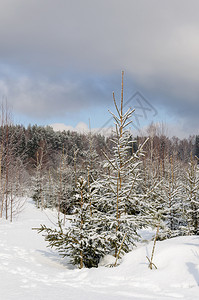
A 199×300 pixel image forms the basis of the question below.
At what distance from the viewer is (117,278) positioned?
176 inches

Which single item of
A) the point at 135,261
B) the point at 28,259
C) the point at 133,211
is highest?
the point at 133,211

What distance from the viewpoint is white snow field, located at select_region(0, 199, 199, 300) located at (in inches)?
142

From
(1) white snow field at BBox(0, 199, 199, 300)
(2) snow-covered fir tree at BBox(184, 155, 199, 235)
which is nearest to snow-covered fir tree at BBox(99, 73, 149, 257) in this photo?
(1) white snow field at BBox(0, 199, 199, 300)

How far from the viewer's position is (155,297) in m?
3.40

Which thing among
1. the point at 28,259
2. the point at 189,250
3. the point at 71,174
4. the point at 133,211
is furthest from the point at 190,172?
the point at 71,174

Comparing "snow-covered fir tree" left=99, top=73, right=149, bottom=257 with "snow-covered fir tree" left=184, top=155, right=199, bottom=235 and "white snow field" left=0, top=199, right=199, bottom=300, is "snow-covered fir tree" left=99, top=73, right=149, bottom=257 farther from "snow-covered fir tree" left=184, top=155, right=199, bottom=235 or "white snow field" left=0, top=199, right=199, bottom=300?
"snow-covered fir tree" left=184, top=155, right=199, bottom=235

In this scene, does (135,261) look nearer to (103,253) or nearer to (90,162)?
(103,253)

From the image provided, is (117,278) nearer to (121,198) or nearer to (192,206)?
(121,198)

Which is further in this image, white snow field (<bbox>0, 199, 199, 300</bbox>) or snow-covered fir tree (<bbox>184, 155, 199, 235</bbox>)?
snow-covered fir tree (<bbox>184, 155, 199, 235</bbox>)

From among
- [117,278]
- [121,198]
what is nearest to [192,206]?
[121,198]

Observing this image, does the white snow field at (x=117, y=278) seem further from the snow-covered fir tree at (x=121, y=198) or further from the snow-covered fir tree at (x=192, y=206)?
the snow-covered fir tree at (x=192, y=206)

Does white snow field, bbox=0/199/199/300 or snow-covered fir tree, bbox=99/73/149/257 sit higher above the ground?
snow-covered fir tree, bbox=99/73/149/257

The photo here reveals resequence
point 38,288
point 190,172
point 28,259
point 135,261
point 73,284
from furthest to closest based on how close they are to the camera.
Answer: point 190,172
point 28,259
point 135,261
point 73,284
point 38,288

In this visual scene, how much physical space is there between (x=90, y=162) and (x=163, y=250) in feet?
31.5
